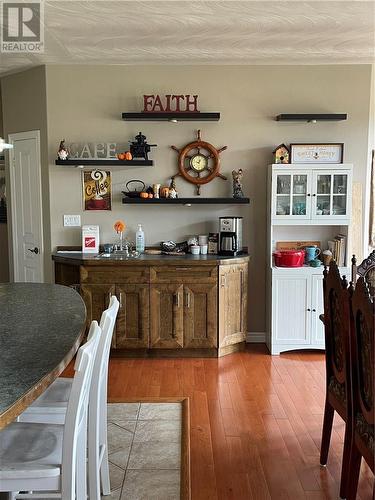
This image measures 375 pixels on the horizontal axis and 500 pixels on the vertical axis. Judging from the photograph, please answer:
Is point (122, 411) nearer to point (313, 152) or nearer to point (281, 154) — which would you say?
point (281, 154)

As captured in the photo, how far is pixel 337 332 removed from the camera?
8.51ft

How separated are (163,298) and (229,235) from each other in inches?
34.4

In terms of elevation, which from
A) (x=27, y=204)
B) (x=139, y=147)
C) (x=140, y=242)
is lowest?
(x=140, y=242)

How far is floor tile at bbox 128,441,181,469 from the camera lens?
2805 millimetres

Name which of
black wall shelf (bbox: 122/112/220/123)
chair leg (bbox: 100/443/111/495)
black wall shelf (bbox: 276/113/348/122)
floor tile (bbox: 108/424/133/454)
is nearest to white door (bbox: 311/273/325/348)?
black wall shelf (bbox: 276/113/348/122)

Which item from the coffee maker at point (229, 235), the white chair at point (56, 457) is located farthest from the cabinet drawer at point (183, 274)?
the white chair at point (56, 457)

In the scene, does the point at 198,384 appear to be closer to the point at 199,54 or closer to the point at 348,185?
the point at 348,185

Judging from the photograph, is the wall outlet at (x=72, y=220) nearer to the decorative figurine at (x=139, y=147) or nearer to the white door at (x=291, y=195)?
the decorative figurine at (x=139, y=147)

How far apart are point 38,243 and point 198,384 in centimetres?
230

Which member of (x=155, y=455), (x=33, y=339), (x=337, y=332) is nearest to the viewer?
(x=33, y=339)

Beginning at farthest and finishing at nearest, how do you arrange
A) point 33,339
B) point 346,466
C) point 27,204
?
point 27,204 < point 346,466 < point 33,339

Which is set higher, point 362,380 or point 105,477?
point 362,380
